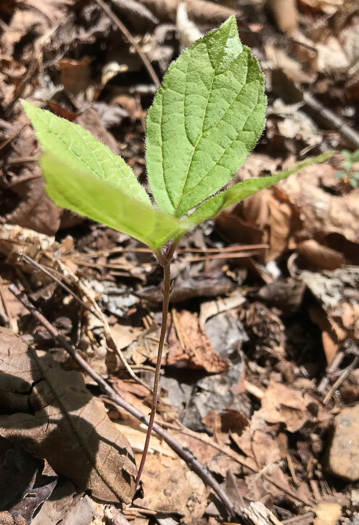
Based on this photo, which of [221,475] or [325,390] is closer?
[221,475]

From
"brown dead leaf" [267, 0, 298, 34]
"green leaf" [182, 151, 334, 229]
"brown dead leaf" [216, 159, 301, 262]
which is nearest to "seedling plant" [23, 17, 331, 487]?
"green leaf" [182, 151, 334, 229]

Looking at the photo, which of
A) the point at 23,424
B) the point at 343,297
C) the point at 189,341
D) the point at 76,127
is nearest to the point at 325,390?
the point at 343,297

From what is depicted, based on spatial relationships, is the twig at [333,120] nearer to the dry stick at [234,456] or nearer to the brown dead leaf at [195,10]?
A: the brown dead leaf at [195,10]

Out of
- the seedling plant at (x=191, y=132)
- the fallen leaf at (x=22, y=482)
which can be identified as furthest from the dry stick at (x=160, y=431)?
the seedling plant at (x=191, y=132)

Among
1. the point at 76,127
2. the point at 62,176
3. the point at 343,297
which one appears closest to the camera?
the point at 62,176

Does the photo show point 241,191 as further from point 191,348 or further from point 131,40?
point 131,40

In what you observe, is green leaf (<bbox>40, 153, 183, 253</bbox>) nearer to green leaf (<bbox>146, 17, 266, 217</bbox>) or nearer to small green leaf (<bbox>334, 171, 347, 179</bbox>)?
green leaf (<bbox>146, 17, 266, 217</bbox>)

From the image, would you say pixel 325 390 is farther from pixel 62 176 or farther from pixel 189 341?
pixel 62 176
